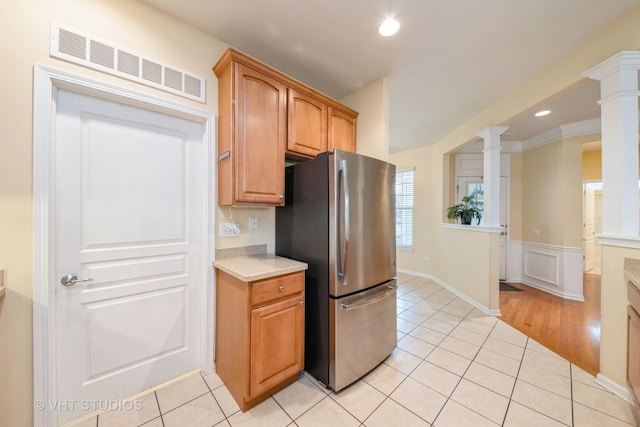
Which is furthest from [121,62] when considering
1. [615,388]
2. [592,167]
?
[592,167]

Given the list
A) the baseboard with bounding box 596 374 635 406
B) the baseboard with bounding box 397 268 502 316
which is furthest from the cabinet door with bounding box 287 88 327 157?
the baseboard with bounding box 397 268 502 316

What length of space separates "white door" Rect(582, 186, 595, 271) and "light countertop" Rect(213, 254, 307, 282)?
6514 mm

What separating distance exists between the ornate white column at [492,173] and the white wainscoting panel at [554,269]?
5.53 feet

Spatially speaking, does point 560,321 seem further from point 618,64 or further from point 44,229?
point 44,229

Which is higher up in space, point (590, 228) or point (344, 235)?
point (344, 235)

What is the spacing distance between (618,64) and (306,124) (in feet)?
7.48

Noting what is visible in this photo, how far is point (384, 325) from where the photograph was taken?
6.49 ft

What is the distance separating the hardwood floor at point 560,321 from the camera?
2137mm

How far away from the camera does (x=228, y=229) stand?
1.95m

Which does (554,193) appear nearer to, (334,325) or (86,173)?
(334,325)

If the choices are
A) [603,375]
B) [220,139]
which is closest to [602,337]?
[603,375]

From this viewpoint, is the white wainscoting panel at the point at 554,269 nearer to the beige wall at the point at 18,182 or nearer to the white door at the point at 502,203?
the white door at the point at 502,203

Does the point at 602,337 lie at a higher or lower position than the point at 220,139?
lower

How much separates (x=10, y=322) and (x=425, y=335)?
310 cm
